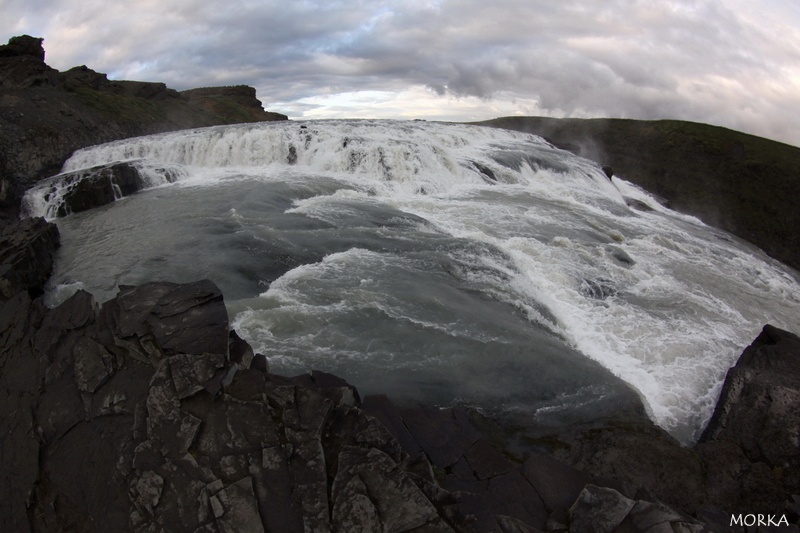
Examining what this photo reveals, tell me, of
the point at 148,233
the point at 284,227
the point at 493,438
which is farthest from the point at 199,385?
the point at 148,233

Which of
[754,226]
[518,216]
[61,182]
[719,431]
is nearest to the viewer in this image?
[719,431]

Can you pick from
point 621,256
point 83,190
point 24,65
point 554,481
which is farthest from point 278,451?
point 24,65

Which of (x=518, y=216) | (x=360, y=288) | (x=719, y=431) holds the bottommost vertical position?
(x=719, y=431)

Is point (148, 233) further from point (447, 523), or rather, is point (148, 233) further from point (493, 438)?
point (447, 523)

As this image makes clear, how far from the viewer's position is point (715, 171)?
1692 inches

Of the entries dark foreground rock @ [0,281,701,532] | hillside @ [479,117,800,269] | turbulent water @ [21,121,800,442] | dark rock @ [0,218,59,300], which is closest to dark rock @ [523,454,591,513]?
dark foreground rock @ [0,281,701,532]

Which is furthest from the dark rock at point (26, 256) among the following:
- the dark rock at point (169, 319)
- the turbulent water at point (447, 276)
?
the dark rock at point (169, 319)

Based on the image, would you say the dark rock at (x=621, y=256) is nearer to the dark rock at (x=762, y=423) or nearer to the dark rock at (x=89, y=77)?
the dark rock at (x=762, y=423)

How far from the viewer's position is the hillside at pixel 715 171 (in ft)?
127

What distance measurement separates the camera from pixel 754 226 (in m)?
39.2

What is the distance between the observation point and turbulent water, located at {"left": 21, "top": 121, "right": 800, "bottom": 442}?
10172 mm

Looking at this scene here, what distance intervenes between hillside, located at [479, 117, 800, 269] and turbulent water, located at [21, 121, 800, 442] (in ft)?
43.4

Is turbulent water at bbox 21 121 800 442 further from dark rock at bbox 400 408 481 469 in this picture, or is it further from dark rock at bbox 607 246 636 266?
dark rock at bbox 400 408 481 469

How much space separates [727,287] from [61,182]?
2965 cm
